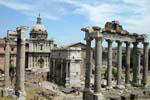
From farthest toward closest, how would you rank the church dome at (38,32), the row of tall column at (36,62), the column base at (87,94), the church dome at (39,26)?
1. the church dome at (39,26)
2. the church dome at (38,32)
3. the row of tall column at (36,62)
4. the column base at (87,94)

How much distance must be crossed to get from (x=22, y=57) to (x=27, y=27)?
3.25 m

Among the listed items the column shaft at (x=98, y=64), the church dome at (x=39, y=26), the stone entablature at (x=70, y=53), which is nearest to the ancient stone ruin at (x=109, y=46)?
the column shaft at (x=98, y=64)

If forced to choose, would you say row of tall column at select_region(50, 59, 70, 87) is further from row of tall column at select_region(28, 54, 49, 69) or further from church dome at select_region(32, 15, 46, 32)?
church dome at select_region(32, 15, 46, 32)

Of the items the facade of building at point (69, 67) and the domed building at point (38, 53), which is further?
the domed building at point (38, 53)

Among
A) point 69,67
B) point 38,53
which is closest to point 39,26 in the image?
point 38,53

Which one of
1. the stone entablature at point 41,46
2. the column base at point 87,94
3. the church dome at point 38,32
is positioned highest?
the church dome at point 38,32

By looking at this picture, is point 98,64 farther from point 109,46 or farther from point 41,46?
point 41,46

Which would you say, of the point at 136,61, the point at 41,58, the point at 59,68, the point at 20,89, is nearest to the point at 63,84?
the point at 59,68

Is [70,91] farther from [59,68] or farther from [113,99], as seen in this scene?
[113,99]

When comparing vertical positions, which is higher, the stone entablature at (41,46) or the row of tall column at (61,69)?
the stone entablature at (41,46)

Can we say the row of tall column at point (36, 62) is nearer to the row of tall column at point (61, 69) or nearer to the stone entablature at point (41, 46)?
the stone entablature at point (41, 46)

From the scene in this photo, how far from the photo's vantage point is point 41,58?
217 ft

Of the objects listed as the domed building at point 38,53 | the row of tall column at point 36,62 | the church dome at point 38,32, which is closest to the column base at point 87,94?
the domed building at point 38,53

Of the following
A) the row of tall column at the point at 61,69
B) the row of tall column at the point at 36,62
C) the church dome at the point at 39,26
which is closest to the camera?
the row of tall column at the point at 61,69
